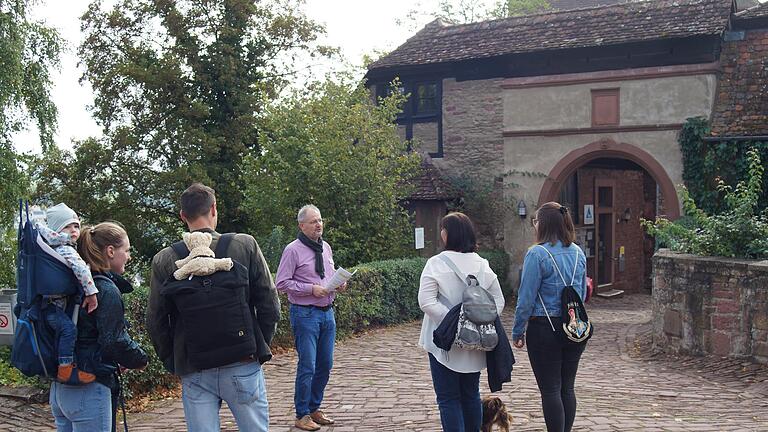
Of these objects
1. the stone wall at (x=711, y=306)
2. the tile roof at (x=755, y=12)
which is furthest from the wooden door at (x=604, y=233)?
the stone wall at (x=711, y=306)

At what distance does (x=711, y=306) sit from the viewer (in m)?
10.6

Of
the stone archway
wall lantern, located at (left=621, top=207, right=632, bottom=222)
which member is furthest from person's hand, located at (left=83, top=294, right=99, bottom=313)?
wall lantern, located at (left=621, top=207, right=632, bottom=222)

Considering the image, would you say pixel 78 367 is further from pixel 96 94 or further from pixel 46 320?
pixel 96 94

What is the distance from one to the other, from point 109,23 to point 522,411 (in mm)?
19457

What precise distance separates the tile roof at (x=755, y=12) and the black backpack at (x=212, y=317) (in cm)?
1709

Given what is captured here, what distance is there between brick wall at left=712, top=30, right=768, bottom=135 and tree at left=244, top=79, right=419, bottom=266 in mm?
6663

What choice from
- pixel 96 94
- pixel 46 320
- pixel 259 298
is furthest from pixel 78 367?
pixel 96 94

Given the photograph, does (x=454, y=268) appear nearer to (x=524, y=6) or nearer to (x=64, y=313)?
(x=64, y=313)

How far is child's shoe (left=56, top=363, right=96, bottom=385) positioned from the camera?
14.2ft

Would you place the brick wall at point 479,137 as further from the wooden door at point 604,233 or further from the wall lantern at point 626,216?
the wall lantern at point 626,216

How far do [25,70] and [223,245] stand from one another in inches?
573

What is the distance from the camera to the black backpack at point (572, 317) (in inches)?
233

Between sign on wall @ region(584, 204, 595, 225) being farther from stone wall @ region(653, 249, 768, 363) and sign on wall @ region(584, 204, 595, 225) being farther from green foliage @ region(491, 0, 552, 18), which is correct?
green foliage @ region(491, 0, 552, 18)

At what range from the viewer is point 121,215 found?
21969 mm
